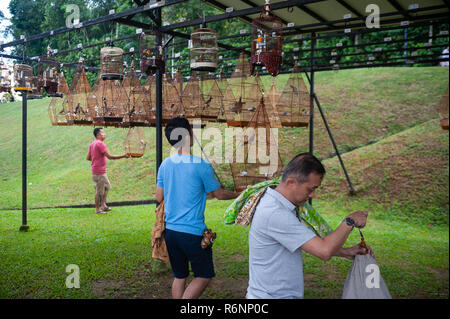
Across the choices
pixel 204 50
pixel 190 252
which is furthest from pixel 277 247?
pixel 204 50

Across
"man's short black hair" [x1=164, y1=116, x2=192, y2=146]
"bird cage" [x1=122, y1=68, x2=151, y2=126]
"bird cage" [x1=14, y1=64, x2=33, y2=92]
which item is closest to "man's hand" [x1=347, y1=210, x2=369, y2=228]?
"man's short black hair" [x1=164, y1=116, x2=192, y2=146]

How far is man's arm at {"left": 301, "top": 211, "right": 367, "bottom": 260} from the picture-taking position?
7.52 feet

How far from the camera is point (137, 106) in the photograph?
7074 millimetres

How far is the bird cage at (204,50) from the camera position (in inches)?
188

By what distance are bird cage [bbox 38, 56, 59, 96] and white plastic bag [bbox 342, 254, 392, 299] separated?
654 centimetres

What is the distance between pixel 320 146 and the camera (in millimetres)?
15531

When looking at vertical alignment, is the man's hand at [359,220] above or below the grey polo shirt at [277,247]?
above

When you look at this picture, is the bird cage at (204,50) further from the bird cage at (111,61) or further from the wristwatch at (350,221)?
the wristwatch at (350,221)

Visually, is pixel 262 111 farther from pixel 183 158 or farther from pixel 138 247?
pixel 138 247

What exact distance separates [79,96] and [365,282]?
757 centimetres

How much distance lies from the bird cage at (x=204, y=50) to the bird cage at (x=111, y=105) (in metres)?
1.83

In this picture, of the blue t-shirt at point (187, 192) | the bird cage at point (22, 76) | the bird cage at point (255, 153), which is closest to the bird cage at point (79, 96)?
the bird cage at point (22, 76)

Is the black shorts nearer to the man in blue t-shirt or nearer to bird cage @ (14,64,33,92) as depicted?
→ the man in blue t-shirt
